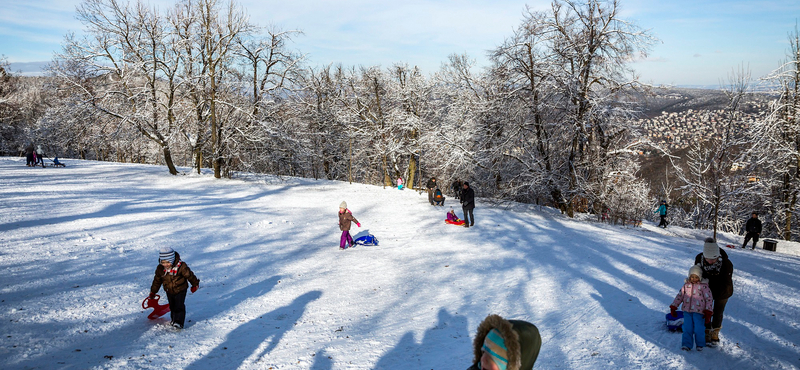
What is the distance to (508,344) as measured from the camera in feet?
7.63

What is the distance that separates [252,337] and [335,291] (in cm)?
249

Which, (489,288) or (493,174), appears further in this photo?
(493,174)

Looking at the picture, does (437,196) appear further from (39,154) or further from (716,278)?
(39,154)

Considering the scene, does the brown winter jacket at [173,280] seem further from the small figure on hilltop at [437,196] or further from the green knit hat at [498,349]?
the small figure on hilltop at [437,196]

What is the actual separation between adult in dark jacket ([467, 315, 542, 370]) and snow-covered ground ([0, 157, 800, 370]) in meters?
3.27

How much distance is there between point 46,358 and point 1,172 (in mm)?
21553

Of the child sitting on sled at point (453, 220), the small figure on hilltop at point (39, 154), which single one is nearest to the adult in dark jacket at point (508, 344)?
the child sitting on sled at point (453, 220)

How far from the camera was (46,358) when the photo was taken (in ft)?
16.0

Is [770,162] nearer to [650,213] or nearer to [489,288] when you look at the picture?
[489,288]

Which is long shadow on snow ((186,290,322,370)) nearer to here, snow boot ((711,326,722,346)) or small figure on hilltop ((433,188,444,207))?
snow boot ((711,326,722,346))

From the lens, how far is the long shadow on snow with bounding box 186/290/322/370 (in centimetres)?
523

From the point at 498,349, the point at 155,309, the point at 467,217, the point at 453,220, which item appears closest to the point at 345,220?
the point at 467,217

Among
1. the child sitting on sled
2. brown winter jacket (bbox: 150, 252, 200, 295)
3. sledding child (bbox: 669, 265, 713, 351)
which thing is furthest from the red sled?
the child sitting on sled

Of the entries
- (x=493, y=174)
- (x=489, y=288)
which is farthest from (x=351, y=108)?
(x=489, y=288)
